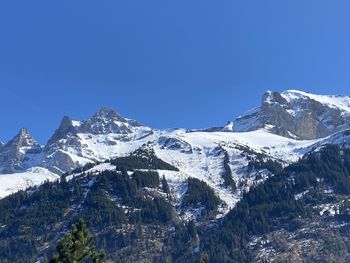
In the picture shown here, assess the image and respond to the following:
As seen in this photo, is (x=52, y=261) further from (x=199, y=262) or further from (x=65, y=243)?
(x=199, y=262)

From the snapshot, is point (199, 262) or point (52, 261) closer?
point (52, 261)

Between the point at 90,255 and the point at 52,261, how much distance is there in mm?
5139

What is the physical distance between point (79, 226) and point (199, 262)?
14.3m

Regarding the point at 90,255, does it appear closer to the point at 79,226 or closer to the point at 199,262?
the point at 79,226

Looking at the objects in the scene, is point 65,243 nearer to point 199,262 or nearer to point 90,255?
point 90,255

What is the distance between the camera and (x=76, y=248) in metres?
71.2

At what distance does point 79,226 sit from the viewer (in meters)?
72.8

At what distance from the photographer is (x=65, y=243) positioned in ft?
230

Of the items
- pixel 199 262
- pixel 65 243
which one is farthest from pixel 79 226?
pixel 199 262

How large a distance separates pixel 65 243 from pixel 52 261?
2486mm

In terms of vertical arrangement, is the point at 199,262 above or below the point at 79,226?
below

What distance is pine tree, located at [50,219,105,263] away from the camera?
69625mm

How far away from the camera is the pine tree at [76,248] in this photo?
69.6 meters

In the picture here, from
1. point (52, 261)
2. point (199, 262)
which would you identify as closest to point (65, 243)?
point (52, 261)
